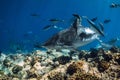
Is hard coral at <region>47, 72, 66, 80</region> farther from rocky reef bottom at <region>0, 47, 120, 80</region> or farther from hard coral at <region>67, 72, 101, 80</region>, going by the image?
hard coral at <region>67, 72, 101, 80</region>

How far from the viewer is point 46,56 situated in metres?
10.3

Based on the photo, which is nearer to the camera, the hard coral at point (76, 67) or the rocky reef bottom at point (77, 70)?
the rocky reef bottom at point (77, 70)

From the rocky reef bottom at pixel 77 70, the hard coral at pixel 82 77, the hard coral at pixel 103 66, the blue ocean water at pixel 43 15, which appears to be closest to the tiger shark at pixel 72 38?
the rocky reef bottom at pixel 77 70

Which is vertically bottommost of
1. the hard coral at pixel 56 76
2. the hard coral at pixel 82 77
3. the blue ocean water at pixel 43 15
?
the hard coral at pixel 82 77

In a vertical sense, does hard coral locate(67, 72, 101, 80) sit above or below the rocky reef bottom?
below

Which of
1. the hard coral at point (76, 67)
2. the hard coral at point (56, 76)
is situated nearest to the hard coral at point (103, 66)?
the hard coral at point (76, 67)

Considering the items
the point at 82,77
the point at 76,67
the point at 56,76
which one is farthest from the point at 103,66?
the point at 56,76

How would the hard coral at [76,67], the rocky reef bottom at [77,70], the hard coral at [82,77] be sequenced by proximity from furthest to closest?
the hard coral at [76,67] → the rocky reef bottom at [77,70] → the hard coral at [82,77]

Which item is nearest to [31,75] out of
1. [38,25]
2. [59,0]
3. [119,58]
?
[119,58]

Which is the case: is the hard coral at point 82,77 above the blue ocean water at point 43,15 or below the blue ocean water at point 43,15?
below

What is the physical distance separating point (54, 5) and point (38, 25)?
3930 centimetres

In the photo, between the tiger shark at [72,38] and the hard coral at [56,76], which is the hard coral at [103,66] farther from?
the tiger shark at [72,38]

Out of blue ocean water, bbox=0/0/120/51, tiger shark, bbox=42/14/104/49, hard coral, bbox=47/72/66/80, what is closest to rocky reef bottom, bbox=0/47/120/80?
hard coral, bbox=47/72/66/80

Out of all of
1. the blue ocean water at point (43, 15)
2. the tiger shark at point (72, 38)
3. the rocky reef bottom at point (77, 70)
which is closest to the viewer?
the tiger shark at point (72, 38)
